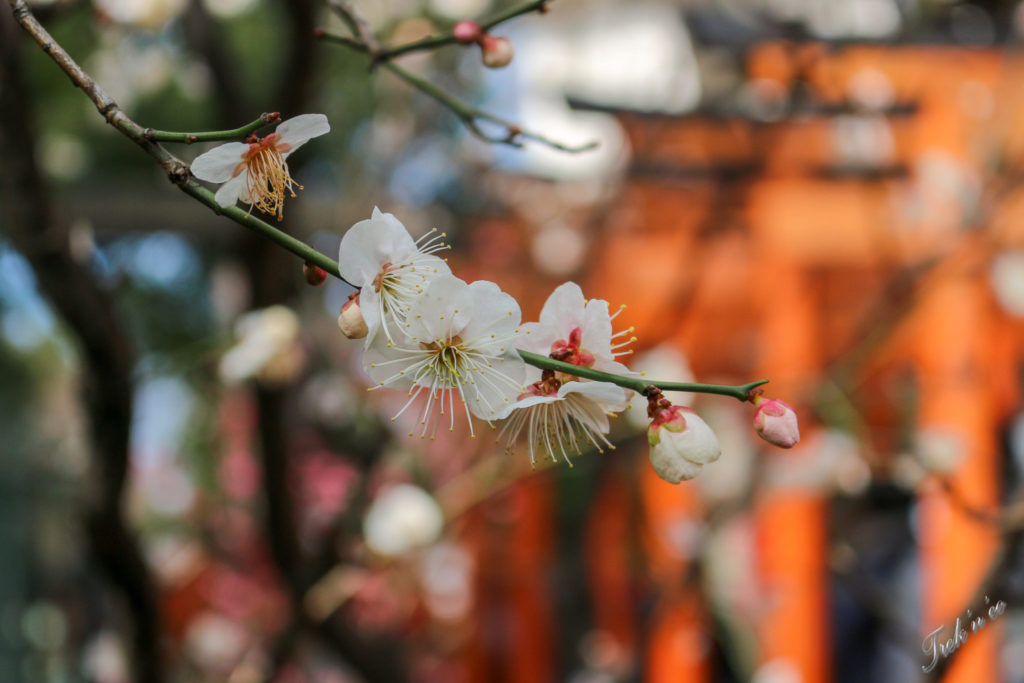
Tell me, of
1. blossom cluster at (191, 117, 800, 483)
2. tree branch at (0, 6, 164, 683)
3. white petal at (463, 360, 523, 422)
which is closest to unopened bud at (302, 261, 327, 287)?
blossom cluster at (191, 117, 800, 483)

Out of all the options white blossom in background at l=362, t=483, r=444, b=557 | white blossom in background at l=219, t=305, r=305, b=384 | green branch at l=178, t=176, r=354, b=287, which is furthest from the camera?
white blossom in background at l=362, t=483, r=444, b=557

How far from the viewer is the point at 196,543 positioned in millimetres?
3217

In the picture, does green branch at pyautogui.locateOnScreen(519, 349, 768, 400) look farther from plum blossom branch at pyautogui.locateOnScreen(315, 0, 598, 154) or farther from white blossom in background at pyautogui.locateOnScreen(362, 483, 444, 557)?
white blossom in background at pyautogui.locateOnScreen(362, 483, 444, 557)

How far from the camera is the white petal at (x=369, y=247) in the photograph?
0.49 meters

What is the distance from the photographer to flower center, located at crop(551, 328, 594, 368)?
1.81ft

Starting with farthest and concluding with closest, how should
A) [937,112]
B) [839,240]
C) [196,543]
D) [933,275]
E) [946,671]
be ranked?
[196,543], [839,240], [937,112], [933,275], [946,671]

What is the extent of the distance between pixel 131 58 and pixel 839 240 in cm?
236

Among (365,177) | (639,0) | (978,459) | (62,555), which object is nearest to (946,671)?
(978,459)

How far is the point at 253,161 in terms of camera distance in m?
0.56

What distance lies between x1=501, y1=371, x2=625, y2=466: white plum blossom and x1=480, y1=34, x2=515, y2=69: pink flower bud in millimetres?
332

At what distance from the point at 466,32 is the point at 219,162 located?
0.34m

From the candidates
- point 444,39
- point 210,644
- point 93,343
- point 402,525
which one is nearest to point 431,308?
point 444,39

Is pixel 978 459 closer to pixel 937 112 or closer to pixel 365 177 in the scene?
pixel 937 112

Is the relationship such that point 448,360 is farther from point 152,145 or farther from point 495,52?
point 495,52
